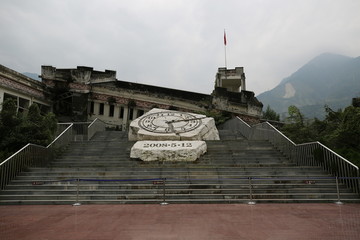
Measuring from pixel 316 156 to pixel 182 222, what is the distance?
5903mm

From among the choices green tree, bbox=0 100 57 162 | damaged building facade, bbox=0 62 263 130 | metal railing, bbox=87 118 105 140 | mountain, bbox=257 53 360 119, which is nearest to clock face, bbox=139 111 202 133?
metal railing, bbox=87 118 105 140

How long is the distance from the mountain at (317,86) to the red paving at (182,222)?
103191 millimetres

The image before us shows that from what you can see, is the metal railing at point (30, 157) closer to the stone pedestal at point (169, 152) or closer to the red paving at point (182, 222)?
the red paving at point (182, 222)

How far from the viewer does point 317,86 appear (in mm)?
139625

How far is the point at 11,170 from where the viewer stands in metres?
8.16

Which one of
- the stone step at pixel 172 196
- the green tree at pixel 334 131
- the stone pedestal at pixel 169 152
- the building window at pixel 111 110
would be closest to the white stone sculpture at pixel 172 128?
the stone pedestal at pixel 169 152

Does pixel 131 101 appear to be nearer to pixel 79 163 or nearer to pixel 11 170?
pixel 79 163

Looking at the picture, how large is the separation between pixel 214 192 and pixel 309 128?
8.17 m

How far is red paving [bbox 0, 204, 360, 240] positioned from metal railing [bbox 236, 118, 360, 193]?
96 cm

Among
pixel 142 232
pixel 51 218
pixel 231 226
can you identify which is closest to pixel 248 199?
pixel 231 226

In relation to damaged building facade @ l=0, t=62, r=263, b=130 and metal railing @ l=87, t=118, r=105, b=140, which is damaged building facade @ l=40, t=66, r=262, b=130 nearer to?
damaged building facade @ l=0, t=62, r=263, b=130

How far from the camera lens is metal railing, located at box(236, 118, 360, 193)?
710 cm

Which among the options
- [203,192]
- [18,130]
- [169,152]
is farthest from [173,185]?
[18,130]

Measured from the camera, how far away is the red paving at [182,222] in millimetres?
4266
